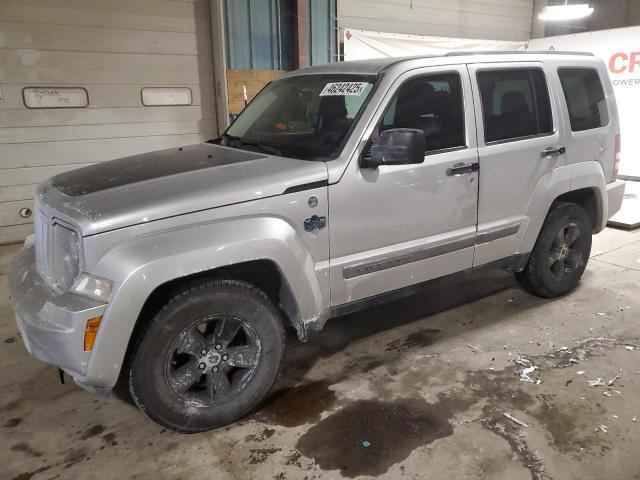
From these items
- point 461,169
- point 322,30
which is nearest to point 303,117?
point 461,169

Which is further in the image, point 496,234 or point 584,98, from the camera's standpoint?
point 584,98

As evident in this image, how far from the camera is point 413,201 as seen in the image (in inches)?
121

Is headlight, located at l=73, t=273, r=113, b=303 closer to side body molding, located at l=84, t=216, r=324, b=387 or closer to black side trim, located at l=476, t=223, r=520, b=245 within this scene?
side body molding, located at l=84, t=216, r=324, b=387

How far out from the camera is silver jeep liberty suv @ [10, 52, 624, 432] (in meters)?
2.29

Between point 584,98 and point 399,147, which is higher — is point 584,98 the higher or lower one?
the higher one

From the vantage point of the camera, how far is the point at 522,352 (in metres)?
3.44

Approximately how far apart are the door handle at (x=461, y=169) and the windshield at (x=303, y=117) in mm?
704

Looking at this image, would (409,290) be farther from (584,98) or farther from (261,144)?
(584,98)

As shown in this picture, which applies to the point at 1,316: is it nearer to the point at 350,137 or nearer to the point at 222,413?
the point at 222,413

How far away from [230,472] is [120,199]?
136 cm

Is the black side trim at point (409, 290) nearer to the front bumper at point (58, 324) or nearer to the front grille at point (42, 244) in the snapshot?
the front bumper at point (58, 324)

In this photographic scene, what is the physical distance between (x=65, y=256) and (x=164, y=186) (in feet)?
1.82

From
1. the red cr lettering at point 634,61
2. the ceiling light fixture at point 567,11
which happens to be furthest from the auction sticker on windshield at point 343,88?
the red cr lettering at point 634,61

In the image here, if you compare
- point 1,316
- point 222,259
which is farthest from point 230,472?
point 1,316
